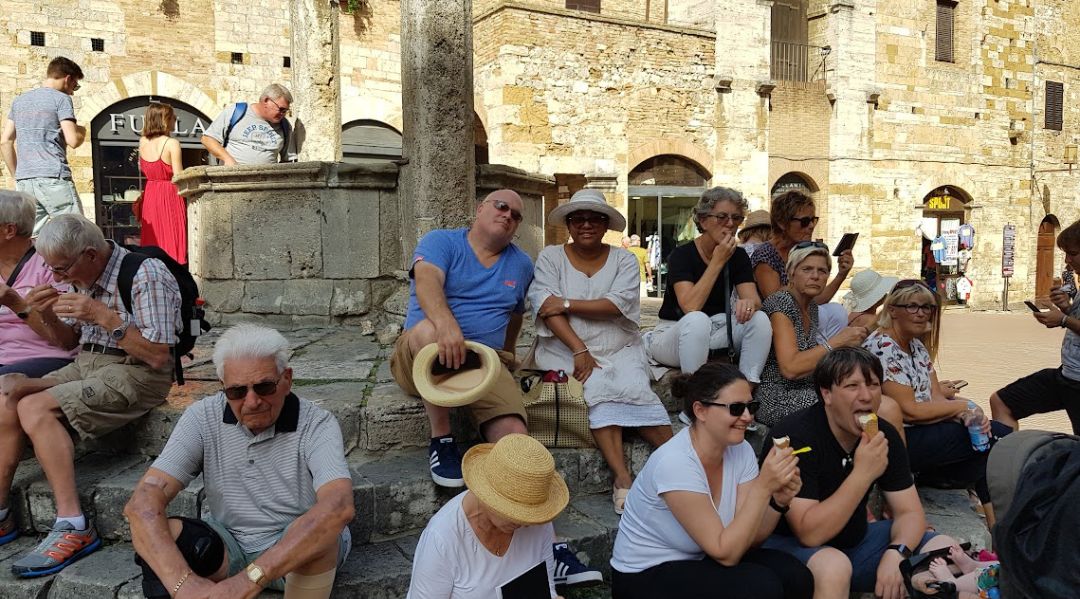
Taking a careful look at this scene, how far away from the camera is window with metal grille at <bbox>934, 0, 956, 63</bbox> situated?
64.6 ft

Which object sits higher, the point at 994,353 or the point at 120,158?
the point at 120,158

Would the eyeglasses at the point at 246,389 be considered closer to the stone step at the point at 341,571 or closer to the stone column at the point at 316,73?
the stone step at the point at 341,571

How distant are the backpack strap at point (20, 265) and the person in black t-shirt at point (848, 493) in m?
3.36

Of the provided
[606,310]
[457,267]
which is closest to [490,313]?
[457,267]

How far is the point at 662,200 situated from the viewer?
16531 millimetres

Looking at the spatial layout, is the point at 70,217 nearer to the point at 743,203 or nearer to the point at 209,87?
the point at 743,203

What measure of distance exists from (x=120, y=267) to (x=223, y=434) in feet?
3.65

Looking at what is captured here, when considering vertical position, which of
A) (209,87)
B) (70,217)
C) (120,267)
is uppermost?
(209,87)

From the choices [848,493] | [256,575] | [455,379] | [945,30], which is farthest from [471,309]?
[945,30]

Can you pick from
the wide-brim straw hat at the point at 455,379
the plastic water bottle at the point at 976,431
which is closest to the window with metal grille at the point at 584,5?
the plastic water bottle at the point at 976,431

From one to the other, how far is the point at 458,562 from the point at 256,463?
78 centimetres

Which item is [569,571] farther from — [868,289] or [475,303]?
[868,289]

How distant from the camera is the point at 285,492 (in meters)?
2.55

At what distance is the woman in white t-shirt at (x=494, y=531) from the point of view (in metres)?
2.21
